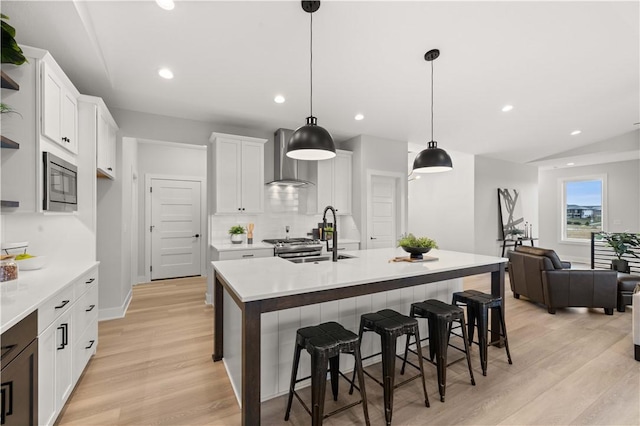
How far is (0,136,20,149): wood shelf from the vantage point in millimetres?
1833

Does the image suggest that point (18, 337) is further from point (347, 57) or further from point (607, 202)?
point (607, 202)

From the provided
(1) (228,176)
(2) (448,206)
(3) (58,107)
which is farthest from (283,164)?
(2) (448,206)

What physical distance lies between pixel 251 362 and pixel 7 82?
235 centimetres

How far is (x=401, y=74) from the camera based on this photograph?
352 centimetres

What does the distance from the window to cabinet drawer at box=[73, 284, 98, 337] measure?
10.5m

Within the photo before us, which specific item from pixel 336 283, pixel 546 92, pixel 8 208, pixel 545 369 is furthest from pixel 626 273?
pixel 8 208

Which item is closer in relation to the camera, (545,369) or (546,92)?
(545,369)

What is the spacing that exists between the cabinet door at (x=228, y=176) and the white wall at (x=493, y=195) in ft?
17.8

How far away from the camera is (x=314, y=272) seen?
2203mm

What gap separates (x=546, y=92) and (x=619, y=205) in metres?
5.53

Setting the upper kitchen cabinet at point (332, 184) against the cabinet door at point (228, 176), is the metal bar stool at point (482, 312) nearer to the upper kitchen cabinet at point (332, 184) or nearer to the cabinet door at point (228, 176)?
the upper kitchen cabinet at point (332, 184)

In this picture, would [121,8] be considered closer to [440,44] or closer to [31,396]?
[31,396]

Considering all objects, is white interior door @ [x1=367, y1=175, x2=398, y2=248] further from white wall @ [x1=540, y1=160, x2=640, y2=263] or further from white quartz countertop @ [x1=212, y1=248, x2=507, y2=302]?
white wall @ [x1=540, y1=160, x2=640, y2=263]

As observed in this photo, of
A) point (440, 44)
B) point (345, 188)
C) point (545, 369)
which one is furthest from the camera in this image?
point (345, 188)
